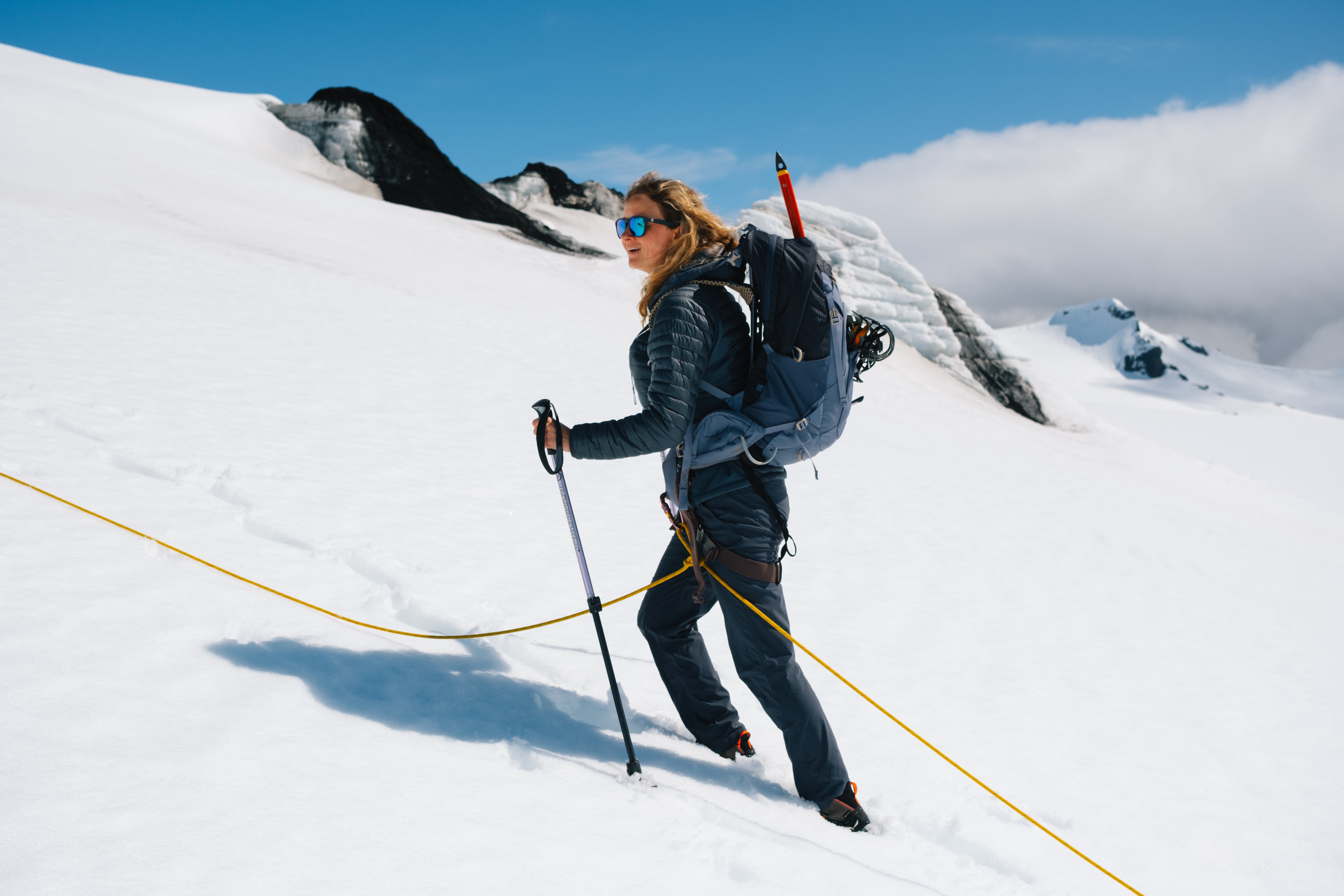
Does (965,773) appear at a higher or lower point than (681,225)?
lower

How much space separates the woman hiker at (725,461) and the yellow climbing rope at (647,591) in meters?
0.03

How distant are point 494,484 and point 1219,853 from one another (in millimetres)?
5391

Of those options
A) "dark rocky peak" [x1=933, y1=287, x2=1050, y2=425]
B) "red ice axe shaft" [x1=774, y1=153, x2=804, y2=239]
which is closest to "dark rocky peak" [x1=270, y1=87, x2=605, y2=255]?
"dark rocky peak" [x1=933, y1=287, x2=1050, y2=425]

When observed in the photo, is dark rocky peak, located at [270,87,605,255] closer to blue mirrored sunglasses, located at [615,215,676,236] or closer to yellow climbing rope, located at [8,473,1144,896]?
yellow climbing rope, located at [8,473,1144,896]

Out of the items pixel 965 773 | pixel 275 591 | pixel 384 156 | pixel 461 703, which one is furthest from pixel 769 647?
pixel 384 156

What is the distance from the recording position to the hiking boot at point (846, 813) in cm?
290

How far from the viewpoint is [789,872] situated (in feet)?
7.96

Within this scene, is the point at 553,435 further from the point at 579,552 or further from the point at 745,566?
the point at 745,566

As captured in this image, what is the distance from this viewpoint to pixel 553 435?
109 inches

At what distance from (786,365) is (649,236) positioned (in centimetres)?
73

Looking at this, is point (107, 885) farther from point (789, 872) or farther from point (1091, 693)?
point (1091, 693)

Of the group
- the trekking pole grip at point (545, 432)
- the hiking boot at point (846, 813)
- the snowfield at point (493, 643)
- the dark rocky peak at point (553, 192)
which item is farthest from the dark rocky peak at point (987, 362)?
the dark rocky peak at point (553, 192)

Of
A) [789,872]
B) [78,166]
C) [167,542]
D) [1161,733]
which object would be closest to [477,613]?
[167,542]

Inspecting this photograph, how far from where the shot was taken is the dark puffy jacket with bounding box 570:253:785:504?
103 inches
